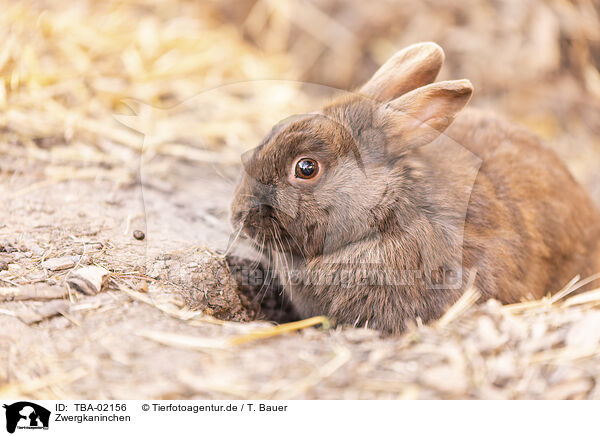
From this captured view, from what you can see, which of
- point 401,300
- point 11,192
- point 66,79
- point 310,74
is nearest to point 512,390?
point 401,300

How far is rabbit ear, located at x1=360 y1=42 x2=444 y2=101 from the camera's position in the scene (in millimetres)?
3395

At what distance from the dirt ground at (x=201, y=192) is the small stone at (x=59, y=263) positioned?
0.03 ft

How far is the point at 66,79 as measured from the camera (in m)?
4.66

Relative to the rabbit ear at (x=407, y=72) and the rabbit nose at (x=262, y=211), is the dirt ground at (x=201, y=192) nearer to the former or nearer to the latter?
the rabbit nose at (x=262, y=211)

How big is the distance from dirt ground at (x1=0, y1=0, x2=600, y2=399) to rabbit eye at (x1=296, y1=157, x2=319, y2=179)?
76 cm

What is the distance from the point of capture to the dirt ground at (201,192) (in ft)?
8.34

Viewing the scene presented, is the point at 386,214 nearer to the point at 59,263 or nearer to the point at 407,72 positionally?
the point at 407,72

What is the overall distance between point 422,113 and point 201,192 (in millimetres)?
1809

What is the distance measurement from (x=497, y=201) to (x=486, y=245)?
0.94ft

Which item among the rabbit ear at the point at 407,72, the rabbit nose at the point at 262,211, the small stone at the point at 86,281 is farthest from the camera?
the rabbit ear at the point at 407,72

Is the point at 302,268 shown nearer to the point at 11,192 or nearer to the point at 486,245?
the point at 486,245

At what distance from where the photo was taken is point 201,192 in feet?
14.1
